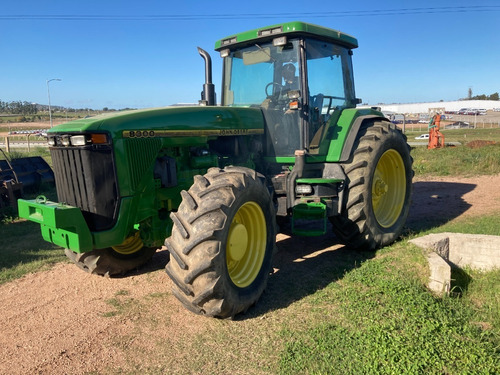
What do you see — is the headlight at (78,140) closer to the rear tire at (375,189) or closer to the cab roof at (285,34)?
the cab roof at (285,34)

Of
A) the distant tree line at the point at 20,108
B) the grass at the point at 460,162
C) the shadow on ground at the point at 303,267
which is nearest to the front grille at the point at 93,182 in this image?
the shadow on ground at the point at 303,267

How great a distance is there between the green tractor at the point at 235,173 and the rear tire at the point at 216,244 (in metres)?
0.01

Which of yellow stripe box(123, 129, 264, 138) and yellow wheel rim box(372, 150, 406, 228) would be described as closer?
yellow stripe box(123, 129, 264, 138)

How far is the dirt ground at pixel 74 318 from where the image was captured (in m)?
3.29

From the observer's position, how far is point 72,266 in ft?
18.0

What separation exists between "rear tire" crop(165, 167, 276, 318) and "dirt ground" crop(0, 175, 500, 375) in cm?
37

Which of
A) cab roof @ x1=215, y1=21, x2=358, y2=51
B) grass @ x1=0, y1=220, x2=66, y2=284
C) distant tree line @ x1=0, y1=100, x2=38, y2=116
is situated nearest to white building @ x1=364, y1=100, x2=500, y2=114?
distant tree line @ x1=0, y1=100, x2=38, y2=116

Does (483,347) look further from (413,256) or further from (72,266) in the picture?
(72,266)

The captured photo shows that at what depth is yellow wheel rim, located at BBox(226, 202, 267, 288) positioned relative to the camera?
3.96 metres

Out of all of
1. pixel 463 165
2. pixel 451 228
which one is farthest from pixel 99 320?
pixel 463 165

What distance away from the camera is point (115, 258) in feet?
15.9

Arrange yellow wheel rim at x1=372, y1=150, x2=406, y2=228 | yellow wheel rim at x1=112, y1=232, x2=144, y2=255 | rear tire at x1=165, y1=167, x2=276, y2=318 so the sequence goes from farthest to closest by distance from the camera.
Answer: yellow wheel rim at x1=372, y1=150, x2=406, y2=228 < yellow wheel rim at x1=112, y1=232, x2=144, y2=255 < rear tire at x1=165, y1=167, x2=276, y2=318

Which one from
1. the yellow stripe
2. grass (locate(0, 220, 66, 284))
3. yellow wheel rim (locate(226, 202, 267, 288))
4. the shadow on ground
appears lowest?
the shadow on ground

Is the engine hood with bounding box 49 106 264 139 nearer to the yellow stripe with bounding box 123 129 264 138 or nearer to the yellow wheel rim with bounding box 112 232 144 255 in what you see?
the yellow stripe with bounding box 123 129 264 138
